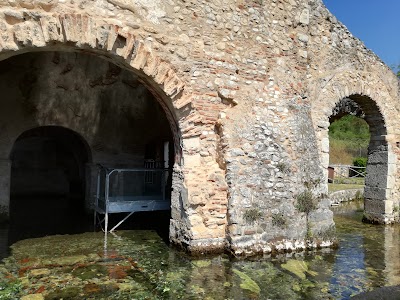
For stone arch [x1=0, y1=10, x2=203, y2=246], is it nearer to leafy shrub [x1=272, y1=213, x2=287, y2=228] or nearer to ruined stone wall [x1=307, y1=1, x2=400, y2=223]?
leafy shrub [x1=272, y1=213, x2=287, y2=228]

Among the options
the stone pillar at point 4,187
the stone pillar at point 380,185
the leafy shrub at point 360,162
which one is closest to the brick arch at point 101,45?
the stone pillar at point 4,187

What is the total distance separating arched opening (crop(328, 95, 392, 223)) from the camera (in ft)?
→ 27.8

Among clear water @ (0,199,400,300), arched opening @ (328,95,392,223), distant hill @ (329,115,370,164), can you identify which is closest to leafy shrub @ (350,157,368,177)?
distant hill @ (329,115,370,164)

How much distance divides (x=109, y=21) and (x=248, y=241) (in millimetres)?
3801

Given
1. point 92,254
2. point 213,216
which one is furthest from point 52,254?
point 213,216

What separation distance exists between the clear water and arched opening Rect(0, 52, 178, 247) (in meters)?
1.56

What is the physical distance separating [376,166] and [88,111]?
711 centimetres

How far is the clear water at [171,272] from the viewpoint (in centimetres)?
405

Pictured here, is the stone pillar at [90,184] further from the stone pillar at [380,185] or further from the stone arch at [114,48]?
the stone pillar at [380,185]

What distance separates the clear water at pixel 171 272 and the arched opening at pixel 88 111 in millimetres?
1563

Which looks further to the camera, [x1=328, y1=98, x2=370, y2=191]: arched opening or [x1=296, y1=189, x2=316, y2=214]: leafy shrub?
[x1=328, y1=98, x2=370, y2=191]: arched opening

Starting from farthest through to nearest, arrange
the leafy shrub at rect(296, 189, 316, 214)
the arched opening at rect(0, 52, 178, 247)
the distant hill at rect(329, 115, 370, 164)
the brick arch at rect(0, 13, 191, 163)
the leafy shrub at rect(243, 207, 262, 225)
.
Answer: the distant hill at rect(329, 115, 370, 164) < the arched opening at rect(0, 52, 178, 247) < the leafy shrub at rect(296, 189, 316, 214) < the leafy shrub at rect(243, 207, 262, 225) < the brick arch at rect(0, 13, 191, 163)

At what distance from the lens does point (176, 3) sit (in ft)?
17.6

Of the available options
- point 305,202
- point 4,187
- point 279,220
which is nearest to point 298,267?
point 279,220
